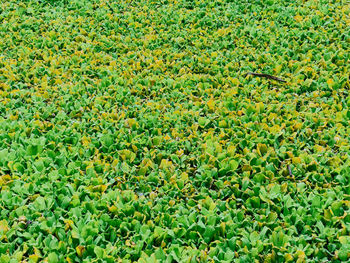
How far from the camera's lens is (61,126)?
3.50 metres

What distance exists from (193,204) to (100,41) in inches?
120

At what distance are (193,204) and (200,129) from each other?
0.95m

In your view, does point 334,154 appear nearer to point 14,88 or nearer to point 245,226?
point 245,226

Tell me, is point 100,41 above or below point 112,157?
above

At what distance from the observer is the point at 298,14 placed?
552 cm

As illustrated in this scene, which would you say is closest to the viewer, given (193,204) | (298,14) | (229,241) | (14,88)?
(229,241)

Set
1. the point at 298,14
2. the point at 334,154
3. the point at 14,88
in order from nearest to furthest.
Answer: the point at 334,154 < the point at 14,88 < the point at 298,14

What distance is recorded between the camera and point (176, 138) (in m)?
3.39

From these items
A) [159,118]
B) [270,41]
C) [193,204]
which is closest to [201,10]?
[270,41]

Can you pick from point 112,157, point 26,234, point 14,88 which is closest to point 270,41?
point 112,157

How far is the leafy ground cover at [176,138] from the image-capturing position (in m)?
2.49

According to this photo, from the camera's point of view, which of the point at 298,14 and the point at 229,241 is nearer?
the point at 229,241

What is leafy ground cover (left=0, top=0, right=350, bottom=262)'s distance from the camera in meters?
2.49

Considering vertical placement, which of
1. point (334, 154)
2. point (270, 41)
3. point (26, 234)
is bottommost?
point (26, 234)
